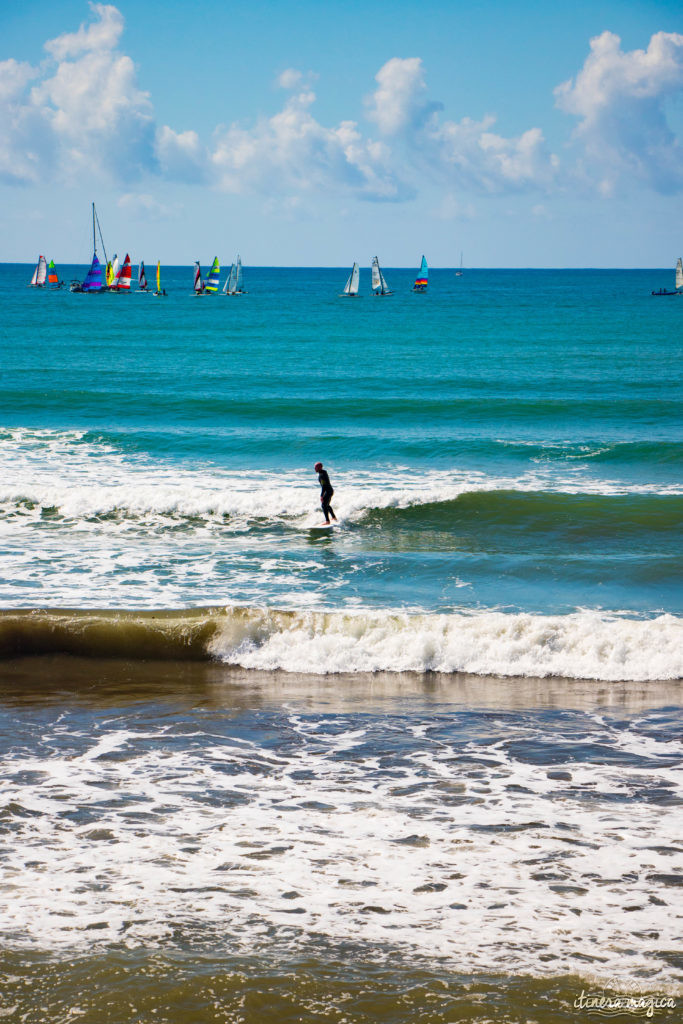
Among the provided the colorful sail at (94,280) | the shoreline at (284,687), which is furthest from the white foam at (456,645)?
the colorful sail at (94,280)

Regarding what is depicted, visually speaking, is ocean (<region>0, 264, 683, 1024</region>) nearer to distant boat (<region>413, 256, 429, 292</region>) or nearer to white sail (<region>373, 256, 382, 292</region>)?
white sail (<region>373, 256, 382, 292</region>)

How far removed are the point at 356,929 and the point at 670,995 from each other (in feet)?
7.57

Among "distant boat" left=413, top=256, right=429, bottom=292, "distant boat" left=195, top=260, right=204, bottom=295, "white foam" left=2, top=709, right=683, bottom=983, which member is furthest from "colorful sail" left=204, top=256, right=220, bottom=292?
"white foam" left=2, top=709, right=683, bottom=983

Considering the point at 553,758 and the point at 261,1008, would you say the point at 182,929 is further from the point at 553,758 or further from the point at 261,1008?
the point at 553,758

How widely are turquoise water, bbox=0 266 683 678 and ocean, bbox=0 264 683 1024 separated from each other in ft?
0.42

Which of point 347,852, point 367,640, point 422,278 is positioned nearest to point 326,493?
point 367,640

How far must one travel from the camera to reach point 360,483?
2625cm

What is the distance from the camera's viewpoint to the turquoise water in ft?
55.7

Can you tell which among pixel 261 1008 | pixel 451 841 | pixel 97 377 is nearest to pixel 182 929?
pixel 261 1008

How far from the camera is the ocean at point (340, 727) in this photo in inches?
275

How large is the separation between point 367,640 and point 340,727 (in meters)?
2.97

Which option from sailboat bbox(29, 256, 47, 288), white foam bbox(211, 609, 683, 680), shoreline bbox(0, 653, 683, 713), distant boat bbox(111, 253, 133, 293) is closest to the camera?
shoreline bbox(0, 653, 683, 713)

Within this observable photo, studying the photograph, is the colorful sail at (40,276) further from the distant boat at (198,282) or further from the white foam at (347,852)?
the white foam at (347,852)

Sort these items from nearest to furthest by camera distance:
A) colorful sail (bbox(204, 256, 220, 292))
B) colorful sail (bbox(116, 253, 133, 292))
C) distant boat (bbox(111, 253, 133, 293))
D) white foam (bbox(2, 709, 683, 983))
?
white foam (bbox(2, 709, 683, 983)) → colorful sail (bbox(116, 253, 133, 292)) → distant boat (bbox(111, 253, 133, 293)) → colorful sail (bbox(204, 256, 220, 292))
